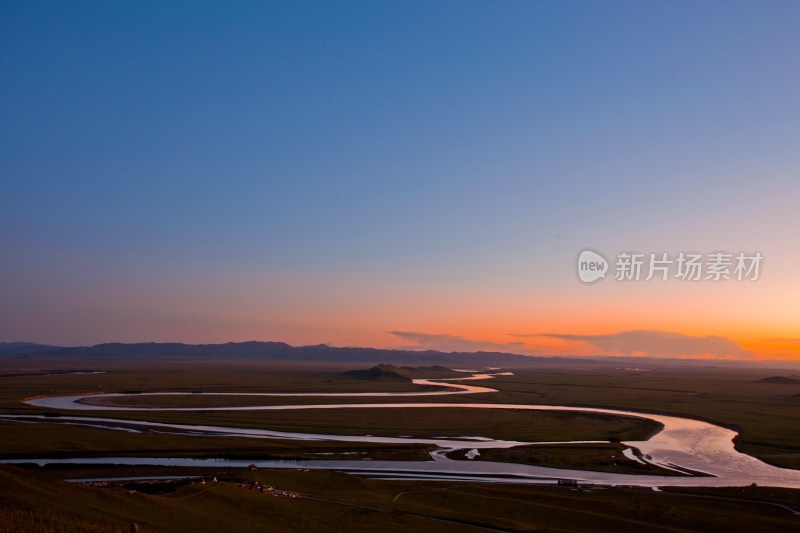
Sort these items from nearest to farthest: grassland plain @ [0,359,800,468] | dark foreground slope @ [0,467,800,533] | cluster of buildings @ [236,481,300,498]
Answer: dark foreground slope @ [0,467,800,533] → cluster of buildings @ [236,481,300,498] → grassland plain @ [0,359,800,468]

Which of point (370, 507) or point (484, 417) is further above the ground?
point (370, 507)

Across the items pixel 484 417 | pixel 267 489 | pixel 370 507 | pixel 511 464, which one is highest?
pixel 267 489

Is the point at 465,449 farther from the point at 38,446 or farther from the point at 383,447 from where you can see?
the point at 38,446

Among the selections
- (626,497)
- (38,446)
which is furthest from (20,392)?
(626,497)

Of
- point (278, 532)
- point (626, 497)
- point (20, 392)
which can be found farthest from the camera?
point (20, 392)

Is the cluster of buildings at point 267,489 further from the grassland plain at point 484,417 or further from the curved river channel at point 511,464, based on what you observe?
the grassland plain at point 484,417

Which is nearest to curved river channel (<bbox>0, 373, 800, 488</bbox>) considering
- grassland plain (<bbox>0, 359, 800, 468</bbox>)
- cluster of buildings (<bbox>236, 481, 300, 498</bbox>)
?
grassland plain (<bbox>0, 359, 800, 468</bbox>)

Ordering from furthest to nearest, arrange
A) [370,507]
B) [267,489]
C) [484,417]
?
[484,417] → [267,489] → [370,507]

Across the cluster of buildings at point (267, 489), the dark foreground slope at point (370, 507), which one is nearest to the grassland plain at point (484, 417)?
the dark foreground slope at point (370, 507)

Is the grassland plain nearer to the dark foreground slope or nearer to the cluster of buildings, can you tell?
the dark foreground slope

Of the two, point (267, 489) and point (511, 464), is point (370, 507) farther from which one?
point (511, 464)

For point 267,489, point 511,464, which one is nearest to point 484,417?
point 511,464
